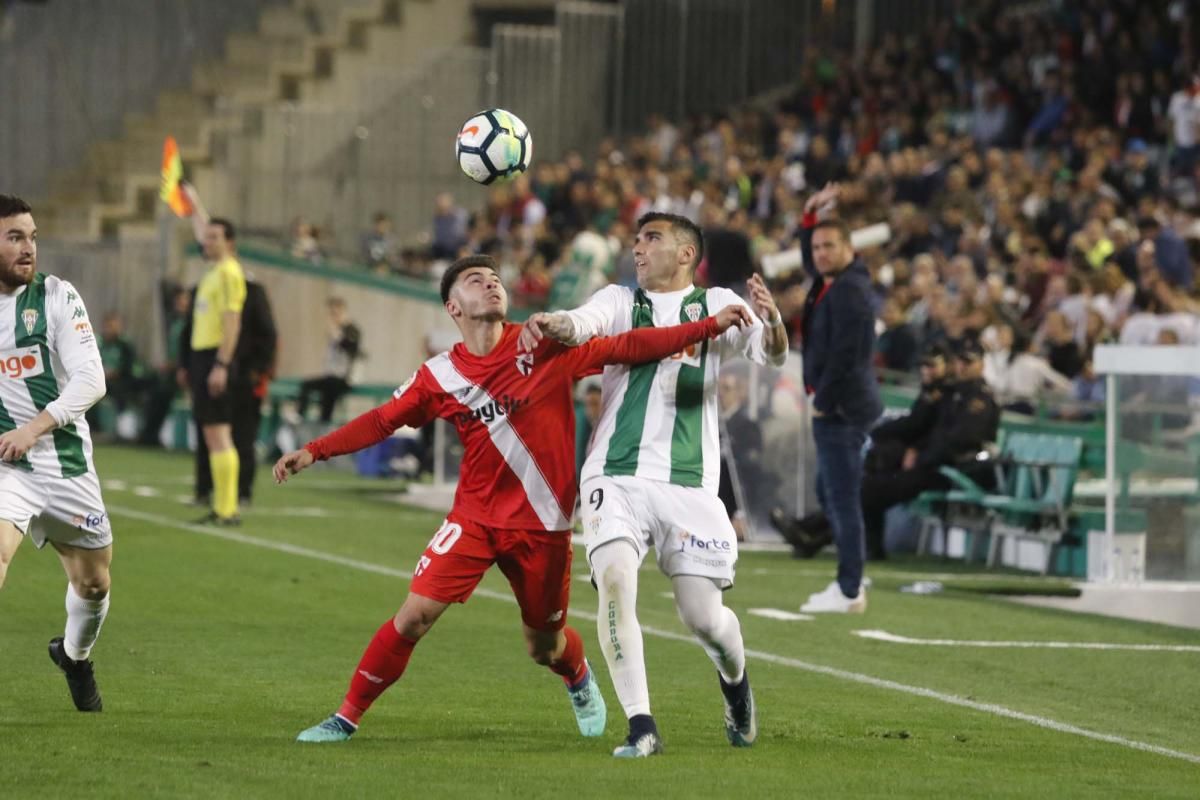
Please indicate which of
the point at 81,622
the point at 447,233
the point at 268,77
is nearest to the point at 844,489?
the point at 81,622

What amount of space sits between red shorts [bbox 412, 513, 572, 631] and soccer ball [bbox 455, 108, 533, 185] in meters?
1.99

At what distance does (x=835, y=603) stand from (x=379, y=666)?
5.28 m

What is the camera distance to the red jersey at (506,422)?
809cm

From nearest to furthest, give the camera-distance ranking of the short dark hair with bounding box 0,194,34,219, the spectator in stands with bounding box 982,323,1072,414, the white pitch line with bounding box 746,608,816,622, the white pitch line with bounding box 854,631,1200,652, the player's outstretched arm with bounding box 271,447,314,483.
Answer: the player's outstretched arm with bounding box 271,447,314,483 < the short dark hair with bounding box 0,194,34,219 < the white pitch line with bounding box 854,631,1200,652 < the white pitch line with bounding box 746,608,816,622 < the spectator in stands with bounding box 982,323,1072,414

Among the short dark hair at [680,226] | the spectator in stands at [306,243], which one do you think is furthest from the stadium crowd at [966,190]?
the short dark hair at [680,226]

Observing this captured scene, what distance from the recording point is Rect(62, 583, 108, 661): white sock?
8625mm

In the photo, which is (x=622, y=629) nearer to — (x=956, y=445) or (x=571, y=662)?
(x=571, y=662)

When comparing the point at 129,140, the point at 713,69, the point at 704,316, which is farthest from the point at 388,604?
the point at 129,140

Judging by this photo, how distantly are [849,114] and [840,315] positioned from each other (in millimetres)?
16967

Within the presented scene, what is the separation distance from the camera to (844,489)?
41.5 feet

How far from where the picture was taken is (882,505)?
53.9 feet

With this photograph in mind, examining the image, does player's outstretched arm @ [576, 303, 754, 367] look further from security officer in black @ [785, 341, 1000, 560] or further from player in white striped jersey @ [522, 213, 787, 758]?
security officer in black @ [785, 341, 1000, 560]

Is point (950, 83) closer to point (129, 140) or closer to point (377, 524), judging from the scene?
point (377, 524)

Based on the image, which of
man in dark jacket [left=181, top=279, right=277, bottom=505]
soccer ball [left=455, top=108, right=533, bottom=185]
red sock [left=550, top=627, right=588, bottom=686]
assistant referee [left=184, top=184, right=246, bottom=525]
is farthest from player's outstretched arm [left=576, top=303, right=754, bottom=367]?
man in dark jacket [left=181, top=279, right=277, bottom=505]
